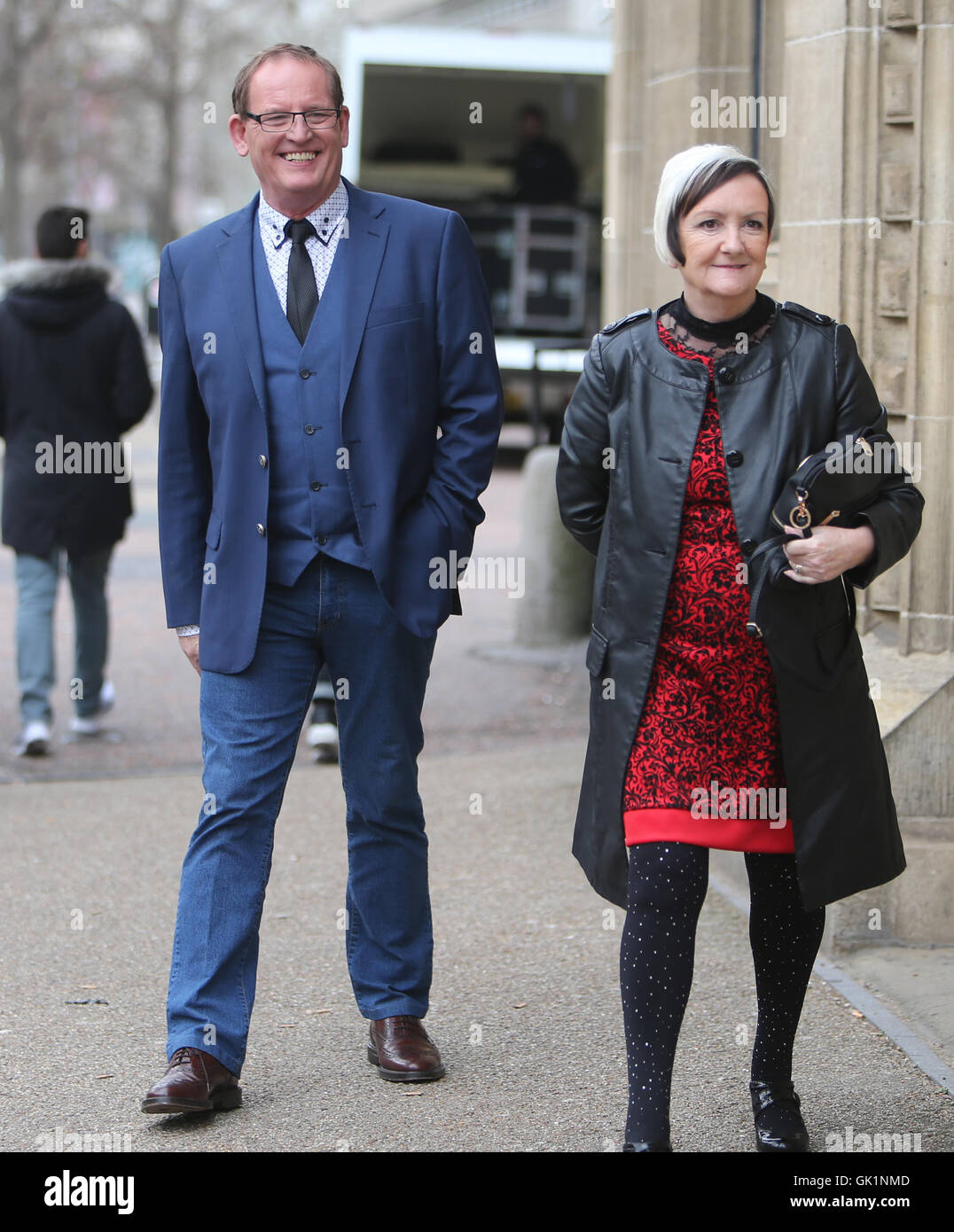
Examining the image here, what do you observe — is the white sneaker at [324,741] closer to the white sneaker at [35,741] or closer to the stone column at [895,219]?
the white sneaker at [35,741]

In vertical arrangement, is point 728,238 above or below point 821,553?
above

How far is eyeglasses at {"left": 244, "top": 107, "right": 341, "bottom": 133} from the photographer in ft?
12.2

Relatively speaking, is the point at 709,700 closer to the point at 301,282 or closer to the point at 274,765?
the point at 274,765

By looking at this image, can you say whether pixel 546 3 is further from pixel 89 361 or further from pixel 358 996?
pixel 358 996

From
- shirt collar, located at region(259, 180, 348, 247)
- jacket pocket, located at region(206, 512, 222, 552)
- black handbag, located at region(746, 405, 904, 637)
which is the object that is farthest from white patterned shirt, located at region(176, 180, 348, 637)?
black handbag, located at region(746, 405, 904, 637)

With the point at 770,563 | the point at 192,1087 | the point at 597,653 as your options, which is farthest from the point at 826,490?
the point at 192,1087

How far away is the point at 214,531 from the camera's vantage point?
387 centimetres

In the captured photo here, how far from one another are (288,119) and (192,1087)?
194 centimetres

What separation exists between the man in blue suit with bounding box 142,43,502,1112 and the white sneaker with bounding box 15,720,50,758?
150 inches

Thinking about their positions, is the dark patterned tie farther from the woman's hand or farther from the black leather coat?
the woman's hand

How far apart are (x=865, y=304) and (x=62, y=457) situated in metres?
3.71

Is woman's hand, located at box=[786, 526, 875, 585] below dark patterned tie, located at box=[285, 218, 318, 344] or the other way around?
below

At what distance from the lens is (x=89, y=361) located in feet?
25.2
